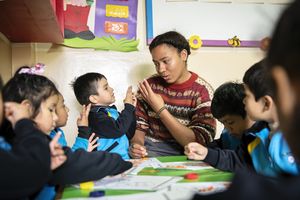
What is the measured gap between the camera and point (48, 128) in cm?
88

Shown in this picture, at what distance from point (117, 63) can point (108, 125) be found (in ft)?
1.85

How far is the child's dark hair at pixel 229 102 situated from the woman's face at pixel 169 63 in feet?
0.73

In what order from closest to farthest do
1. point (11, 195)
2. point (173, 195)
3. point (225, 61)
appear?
point (11, 195), point (173, 195), point (225, 61)

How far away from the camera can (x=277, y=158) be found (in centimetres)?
85

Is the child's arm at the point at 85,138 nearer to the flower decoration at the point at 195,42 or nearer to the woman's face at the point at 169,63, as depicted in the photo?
the woman's face at the point at 169,63

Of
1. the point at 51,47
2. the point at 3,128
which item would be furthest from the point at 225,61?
the point at 3,128

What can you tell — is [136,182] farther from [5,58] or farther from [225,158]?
[5,58]

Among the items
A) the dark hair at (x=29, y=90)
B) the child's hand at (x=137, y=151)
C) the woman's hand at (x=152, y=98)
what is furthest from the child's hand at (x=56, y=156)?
the woman's hand at (x=152, y=98)

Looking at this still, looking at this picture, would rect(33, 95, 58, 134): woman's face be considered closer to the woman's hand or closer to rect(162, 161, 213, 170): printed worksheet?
rect(162, 161, 213, 170): printed worksheet

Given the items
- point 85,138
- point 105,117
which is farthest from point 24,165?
point 105,117

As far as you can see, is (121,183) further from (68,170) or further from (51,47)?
(51,47)

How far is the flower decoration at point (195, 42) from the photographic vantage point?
1939 mm

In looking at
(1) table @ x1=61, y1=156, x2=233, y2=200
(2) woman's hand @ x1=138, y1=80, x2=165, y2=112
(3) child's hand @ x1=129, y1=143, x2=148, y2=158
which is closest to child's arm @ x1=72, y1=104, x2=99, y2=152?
(3) child's hand @ x1=129, y1=143, x2=148, y2=158

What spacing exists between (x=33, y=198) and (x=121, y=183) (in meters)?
0.21
